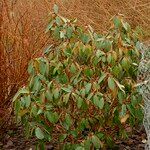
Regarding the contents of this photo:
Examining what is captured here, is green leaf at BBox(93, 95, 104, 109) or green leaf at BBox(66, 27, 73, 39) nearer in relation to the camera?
green leaf at BBox(93, 95, 104, 109)

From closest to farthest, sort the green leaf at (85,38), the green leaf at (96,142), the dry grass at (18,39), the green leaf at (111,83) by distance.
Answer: the green leaf at (111,83) < the green leaf at (96,142) < the green leaf at (85,38) < the dry grass at (18,39)

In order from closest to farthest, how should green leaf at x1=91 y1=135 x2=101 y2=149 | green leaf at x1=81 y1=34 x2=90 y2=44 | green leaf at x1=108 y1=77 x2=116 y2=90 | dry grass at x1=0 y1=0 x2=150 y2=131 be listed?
green leaf at x1=108 y1=77 x2=116 y2=90, green leaf at x1=91 y1=135 x2=101 y2=149, green leaf at x1=81 y1=34 x2=90 y2=44, dry grass at x1=0 y1=0 x2=150 y2=131

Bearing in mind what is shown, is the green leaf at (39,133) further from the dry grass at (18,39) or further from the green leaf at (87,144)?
the dry grass at (18,39)

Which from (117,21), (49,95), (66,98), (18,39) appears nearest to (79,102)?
(66,98)

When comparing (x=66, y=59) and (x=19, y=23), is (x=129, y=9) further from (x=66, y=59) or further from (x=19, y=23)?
(x=66, y=59)

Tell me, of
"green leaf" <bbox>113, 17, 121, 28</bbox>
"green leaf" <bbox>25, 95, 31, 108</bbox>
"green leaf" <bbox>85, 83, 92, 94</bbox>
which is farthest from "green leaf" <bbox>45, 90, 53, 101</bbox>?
"green leaf" <bbox>113, 17, 121, 28</bbox>

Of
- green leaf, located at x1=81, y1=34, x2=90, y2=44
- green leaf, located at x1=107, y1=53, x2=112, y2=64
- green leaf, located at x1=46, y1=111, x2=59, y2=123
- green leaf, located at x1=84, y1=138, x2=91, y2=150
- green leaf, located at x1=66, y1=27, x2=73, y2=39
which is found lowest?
green leaf, located at x1=84, y1=138, x2=91, y2=150

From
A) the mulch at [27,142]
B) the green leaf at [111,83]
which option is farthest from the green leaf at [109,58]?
the mulch at [27,142]

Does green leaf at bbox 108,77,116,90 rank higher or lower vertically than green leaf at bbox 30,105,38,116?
higher

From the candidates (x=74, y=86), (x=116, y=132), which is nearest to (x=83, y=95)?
(x=74, y=86)

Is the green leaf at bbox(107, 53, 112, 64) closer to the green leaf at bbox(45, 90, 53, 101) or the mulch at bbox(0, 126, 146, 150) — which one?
the green leaf at bbox(45, 90, 53, 101)

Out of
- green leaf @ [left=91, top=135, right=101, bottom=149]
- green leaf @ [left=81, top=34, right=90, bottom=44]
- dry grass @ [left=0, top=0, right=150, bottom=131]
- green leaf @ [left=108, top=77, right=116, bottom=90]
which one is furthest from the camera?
dry grass @ [left=0, top=0, right=150, bottom=131]

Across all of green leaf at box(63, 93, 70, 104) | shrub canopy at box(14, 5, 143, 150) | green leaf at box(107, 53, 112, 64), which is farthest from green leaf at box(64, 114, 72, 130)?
green leaf at box(107, 53, 112, 64)

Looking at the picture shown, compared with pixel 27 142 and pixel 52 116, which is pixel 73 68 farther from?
pixel 27 142
